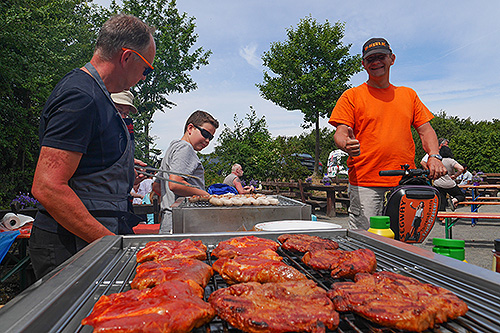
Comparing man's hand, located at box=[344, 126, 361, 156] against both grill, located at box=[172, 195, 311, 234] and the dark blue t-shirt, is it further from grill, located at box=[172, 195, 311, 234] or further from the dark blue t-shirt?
the dark blue t-shirt

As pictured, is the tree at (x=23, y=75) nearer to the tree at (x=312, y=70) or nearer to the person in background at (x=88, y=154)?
the person in background at (x=88, y=154)

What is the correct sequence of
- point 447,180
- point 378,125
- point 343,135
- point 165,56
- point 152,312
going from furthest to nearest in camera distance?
point 165,56 < point 447,180 < point 378,125 < point 343,135 < point 152,312

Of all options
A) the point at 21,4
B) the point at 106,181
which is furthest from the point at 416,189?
the point at 21,4

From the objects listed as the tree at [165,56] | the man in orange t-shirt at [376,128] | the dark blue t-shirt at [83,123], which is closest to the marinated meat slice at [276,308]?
the dark blue t-shirt at [83,123]

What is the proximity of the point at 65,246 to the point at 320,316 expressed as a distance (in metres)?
1.73

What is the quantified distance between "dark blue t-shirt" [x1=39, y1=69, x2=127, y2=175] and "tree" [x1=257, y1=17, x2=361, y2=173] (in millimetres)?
23438

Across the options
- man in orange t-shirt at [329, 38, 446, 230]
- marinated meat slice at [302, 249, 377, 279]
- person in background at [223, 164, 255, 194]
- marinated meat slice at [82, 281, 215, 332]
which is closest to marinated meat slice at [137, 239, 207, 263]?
marinated meat slice at [82, 281, 215, 332]

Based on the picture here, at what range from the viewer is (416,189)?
2.25 metres

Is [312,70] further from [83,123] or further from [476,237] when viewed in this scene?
[83,123]

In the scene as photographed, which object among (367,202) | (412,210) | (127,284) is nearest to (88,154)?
(127,284)

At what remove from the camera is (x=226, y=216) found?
2812 millimetres

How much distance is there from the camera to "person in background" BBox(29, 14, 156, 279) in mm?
1669

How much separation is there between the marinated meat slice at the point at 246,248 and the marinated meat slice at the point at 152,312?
0.46m

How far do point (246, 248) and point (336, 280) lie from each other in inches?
18.2
